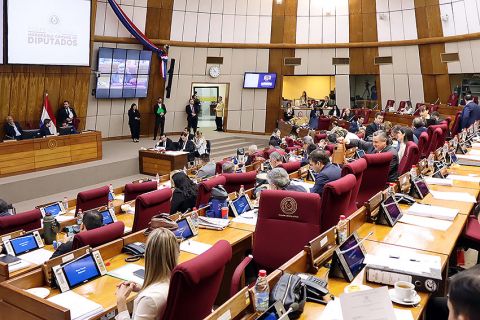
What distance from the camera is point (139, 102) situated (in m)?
16.0

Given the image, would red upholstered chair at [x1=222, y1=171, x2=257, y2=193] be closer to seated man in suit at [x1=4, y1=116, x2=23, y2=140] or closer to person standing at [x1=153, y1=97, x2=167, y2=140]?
seated man in suit at [x1=4, y1=116, x2=23, y2=140]

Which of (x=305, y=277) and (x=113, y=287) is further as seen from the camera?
(x=113, y=287)

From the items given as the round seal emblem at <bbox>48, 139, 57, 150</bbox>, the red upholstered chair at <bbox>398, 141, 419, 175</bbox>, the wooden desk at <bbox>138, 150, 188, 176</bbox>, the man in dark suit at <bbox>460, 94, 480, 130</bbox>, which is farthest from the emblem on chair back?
the round seal emblem at <bbox>48, 139, 57, 150</bbox>

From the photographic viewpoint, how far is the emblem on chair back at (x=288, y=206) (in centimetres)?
357

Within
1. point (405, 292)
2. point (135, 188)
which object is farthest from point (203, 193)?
point (405, 292)

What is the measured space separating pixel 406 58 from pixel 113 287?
14.8 meters

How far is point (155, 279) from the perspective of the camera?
246cm

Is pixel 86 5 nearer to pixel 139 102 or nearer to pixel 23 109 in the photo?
pixel 23 109

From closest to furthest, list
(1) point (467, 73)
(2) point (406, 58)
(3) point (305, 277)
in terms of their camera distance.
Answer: (3) point (305, 277) → (1) point (467, 73) → (2) point (406, 58)

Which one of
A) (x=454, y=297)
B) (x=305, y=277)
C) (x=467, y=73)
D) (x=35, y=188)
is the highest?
(x=467, y=73)

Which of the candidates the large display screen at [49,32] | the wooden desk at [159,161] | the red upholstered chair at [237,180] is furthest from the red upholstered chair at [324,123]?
the red upholstered chair at [237,180]

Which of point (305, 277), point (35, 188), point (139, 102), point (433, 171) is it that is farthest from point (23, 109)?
point (305, 277)

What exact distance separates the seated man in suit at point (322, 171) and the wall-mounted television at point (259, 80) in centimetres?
1262

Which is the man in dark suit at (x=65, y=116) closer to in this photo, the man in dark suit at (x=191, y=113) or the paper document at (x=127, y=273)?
the man in dark suit at (x=191, y=113)
